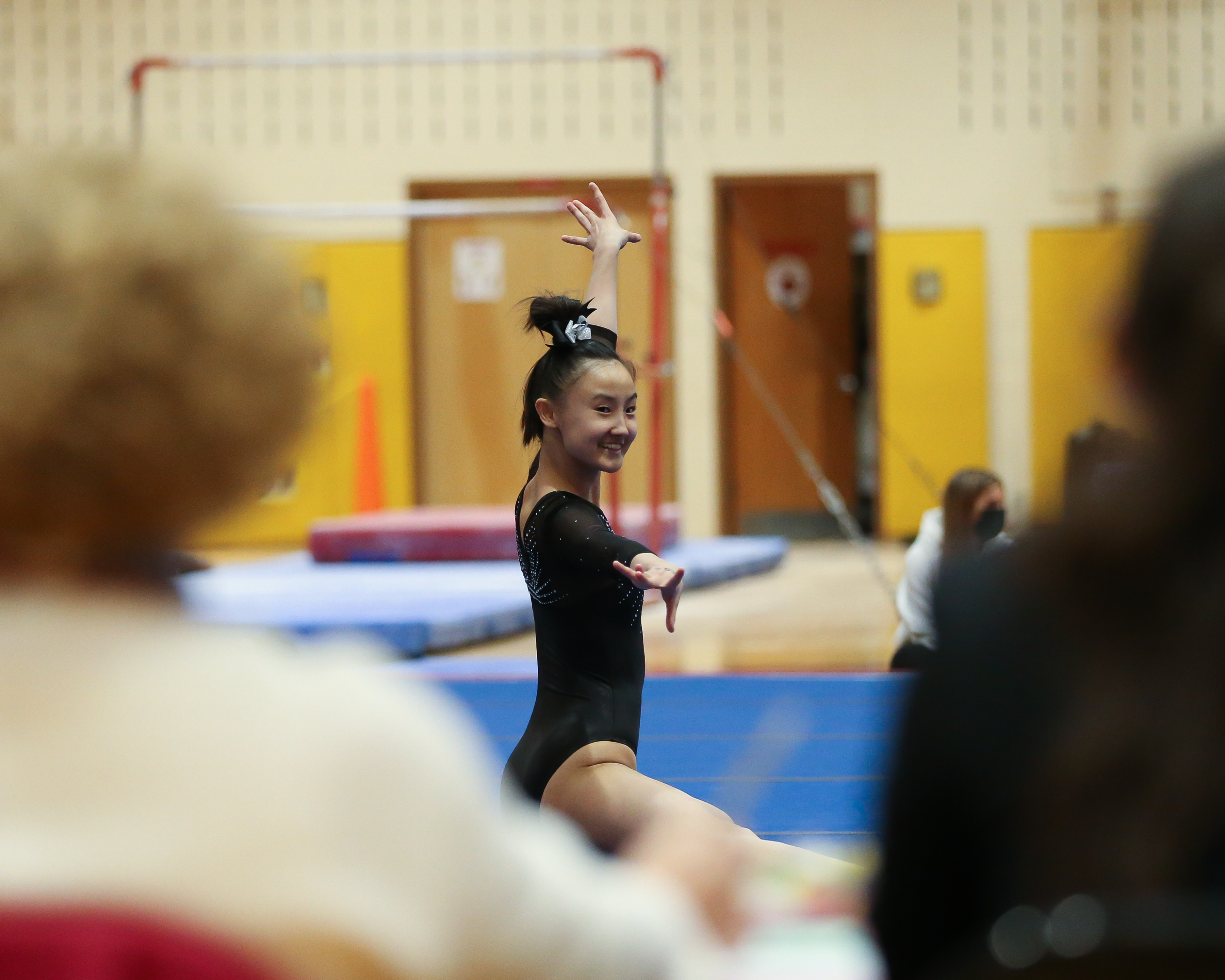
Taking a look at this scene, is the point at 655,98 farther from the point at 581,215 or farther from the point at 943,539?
the point at 581,215

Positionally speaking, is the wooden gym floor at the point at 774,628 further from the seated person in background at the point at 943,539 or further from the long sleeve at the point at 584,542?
the long sleeve at the point at 584,542

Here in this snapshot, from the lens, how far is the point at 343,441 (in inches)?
353

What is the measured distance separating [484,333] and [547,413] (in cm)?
675

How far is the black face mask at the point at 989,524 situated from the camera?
3650mm

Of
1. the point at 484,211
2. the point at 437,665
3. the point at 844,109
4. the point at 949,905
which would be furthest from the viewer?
the point at 844,109

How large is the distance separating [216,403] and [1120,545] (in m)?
0.46

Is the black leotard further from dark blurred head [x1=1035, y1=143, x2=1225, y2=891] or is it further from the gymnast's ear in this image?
dark blurred head [x1=1035, y1=143, x2=1225, y2=891]

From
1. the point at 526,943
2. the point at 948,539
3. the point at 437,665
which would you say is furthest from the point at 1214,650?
the point at 437,665

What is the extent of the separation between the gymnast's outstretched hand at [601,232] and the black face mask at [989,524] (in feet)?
4.82

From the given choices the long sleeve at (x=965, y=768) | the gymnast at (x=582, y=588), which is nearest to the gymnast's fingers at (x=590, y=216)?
the gymnast at (x=582, y=588)

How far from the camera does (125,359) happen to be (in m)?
0.67

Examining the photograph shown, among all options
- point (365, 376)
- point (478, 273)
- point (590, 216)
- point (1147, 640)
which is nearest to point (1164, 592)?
point (1147, 640)

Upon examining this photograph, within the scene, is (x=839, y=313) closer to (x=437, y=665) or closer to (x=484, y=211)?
(x=484, y=211)

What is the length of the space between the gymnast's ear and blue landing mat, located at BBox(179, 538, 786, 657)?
1.47 meters
